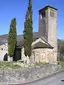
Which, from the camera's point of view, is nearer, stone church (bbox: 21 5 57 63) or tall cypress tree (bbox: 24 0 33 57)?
tall cypress tree (bbox: 24 0 33 57)

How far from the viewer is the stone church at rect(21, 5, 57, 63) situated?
47.2 meters

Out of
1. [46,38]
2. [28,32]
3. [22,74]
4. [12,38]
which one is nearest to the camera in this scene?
[22,74]

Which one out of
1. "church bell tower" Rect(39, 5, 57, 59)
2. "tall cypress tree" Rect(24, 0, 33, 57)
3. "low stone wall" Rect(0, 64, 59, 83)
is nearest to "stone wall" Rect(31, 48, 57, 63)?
"church bell tower" Rect(39, 5, 57, 59)

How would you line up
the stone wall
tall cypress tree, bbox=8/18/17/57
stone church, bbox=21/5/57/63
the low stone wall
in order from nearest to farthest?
1. the low stone wall
2. tall cypress tree, bbox=8/18/17/57
3. the stone wall
4. stone church, bbox=21/5/57/63

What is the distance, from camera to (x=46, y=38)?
171 feet

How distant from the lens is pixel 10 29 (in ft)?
135

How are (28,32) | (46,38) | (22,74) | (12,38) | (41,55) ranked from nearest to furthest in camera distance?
(22,74) → (28,32) → (12,38) → (41,55) → (46,38)

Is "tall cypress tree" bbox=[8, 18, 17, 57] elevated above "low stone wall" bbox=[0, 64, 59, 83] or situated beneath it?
elevated above

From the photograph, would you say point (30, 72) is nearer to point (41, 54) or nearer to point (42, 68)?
point (42, 68)

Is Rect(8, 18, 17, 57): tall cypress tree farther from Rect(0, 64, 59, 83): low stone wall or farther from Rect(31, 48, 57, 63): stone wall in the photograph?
Rect(0, 64, 59, 83): low stone wall

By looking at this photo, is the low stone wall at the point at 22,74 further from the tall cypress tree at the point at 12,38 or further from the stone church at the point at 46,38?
the stone church at the point at 46,38

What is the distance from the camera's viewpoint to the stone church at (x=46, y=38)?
155ft

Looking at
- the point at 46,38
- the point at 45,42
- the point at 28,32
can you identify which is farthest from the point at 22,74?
the point at 46,38

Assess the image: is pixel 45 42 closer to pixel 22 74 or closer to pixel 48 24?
pixel 48 24
